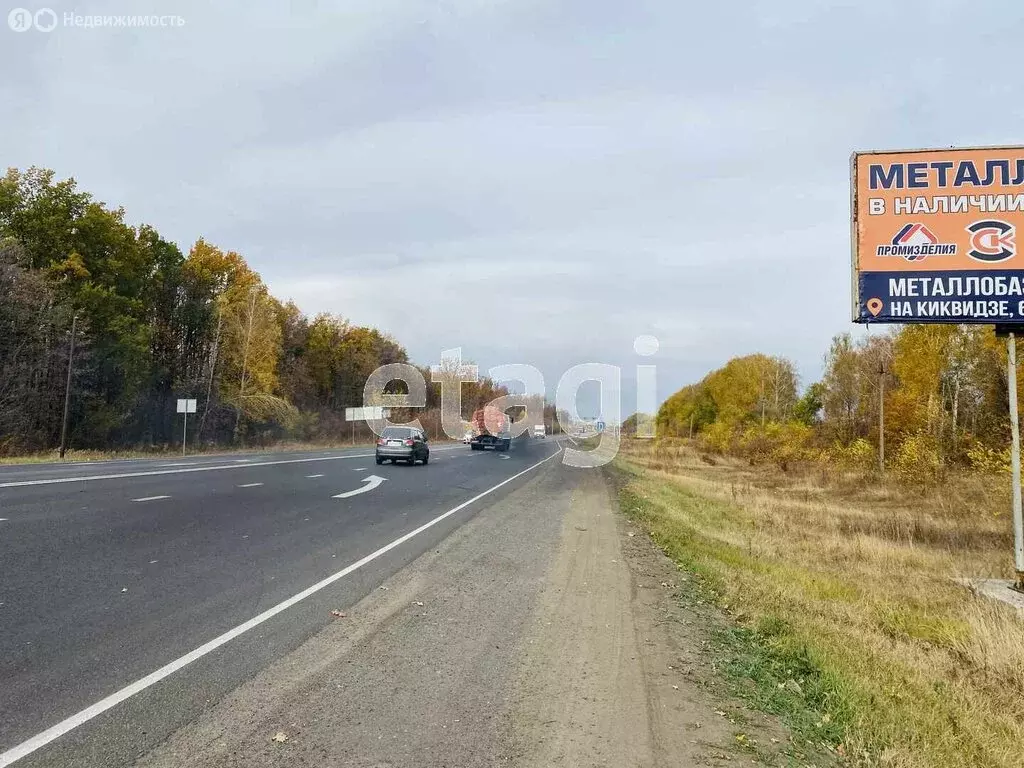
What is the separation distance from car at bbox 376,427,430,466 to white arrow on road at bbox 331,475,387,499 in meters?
7.06

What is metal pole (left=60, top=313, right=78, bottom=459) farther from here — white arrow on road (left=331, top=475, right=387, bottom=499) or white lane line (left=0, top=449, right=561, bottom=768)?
white lane line (left=0, top=449, right=561, bottom=768)

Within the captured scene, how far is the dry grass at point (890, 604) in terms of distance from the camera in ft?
15.6

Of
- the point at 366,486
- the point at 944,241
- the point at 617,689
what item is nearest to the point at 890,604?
the point at 944,241

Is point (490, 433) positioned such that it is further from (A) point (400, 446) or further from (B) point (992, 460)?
(B) point (992, 460)

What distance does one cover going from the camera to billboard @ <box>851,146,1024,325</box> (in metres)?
10.5

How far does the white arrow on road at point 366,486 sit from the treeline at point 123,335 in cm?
2195

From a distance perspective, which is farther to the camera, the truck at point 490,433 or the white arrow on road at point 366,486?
the truck at point 490,433

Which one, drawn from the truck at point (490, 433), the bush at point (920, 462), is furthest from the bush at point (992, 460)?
the truck at point (490, 433)

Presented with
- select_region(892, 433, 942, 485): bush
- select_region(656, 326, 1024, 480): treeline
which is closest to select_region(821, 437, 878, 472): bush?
select_region(656, 326, 1024, 480): treeline

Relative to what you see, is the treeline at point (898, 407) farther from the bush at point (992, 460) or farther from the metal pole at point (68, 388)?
the metal pole at point (68, 388)

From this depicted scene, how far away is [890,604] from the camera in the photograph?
9.80 meters

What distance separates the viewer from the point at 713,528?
16766 millimetres

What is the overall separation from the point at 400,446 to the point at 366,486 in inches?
431

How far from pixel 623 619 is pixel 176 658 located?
171 inches
